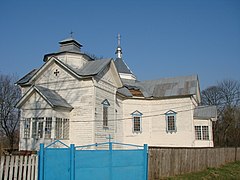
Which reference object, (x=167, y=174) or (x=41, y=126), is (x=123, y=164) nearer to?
(x=167, y=174)

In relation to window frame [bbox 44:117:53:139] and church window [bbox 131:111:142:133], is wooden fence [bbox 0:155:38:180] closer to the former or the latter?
window frame [bbox 44:117:53:139]

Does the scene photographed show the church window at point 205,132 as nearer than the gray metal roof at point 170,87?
Yes

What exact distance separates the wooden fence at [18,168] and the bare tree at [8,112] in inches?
994

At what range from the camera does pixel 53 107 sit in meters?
16.7

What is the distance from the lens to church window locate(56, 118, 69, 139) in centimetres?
1712

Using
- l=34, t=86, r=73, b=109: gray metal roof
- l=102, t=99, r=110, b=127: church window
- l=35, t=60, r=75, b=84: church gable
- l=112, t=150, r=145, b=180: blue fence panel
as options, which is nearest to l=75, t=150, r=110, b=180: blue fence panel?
l=112, t=150, r=145, b=180: blue fence panel

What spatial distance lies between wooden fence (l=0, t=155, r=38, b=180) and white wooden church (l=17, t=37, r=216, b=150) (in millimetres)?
8419

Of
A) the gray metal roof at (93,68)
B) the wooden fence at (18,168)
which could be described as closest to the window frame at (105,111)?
the gray metal roof at (93,68)

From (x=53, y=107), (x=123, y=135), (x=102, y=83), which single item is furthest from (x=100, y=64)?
(x=123, y=135)

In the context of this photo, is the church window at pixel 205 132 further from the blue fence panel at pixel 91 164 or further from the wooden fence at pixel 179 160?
the blue fence panel at pixel 91 164

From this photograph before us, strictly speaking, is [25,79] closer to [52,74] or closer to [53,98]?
[52,74]

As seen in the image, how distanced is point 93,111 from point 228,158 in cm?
1168

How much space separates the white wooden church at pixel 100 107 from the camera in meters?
17.5

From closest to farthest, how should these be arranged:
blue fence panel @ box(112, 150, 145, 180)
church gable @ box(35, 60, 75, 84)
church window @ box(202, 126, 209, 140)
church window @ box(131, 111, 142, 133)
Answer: blue fence panel @ box(112, 150, 145, 180), church gable @ box(35, 60, 75, 84), church window @ box(202, 126, 209, 140), church window @ box(131, 111, 142, 133)
